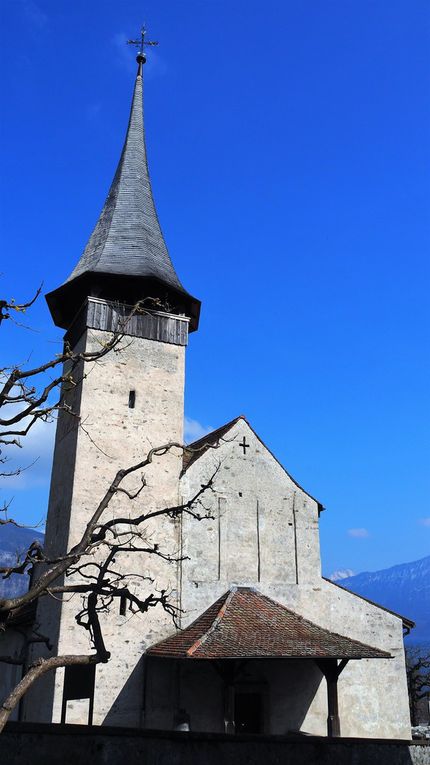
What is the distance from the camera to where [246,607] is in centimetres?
1481

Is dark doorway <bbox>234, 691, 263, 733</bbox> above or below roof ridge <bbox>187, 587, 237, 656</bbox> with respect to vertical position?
below

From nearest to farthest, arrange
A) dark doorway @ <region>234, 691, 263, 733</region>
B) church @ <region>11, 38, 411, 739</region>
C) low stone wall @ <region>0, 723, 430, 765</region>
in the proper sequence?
low stone wall @ <region>0, 723, 430, 765</region> → church @ <region>11, 38, 411, 739</region> → dark doorway @ <region>234, 691, 263, 733</region>

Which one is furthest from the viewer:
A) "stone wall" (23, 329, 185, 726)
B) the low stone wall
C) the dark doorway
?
the dark doorway

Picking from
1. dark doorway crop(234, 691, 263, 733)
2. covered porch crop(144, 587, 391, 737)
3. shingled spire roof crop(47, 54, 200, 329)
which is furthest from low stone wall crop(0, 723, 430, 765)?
shingled spire roof crop(47, 54, 200, 329)

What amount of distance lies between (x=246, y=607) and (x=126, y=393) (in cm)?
605

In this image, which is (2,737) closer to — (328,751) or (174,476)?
(328,751)

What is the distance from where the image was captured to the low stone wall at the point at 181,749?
30.9 ft

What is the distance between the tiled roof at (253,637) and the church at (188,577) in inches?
2.0

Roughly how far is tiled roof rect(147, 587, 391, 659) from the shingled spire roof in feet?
27.3

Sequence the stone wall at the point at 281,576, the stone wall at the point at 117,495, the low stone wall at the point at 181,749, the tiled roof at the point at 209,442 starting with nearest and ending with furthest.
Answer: the low stone wall at the point at 181,749, the stone wall at the point at 117,495, the stone wall at the point at 281,576, the tiled roof at the point at 209,442

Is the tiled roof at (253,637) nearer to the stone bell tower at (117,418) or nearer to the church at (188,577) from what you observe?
the church at (188,577)

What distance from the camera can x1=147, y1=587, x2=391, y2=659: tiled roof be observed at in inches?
500

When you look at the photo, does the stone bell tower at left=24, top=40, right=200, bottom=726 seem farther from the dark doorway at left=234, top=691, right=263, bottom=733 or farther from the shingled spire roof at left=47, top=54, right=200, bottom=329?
the dark doorway at left=234, top=691, right=263, bottom=733

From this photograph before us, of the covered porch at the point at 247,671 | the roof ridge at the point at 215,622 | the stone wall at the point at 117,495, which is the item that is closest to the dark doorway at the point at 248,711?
the covered porch at the point at 247,671
